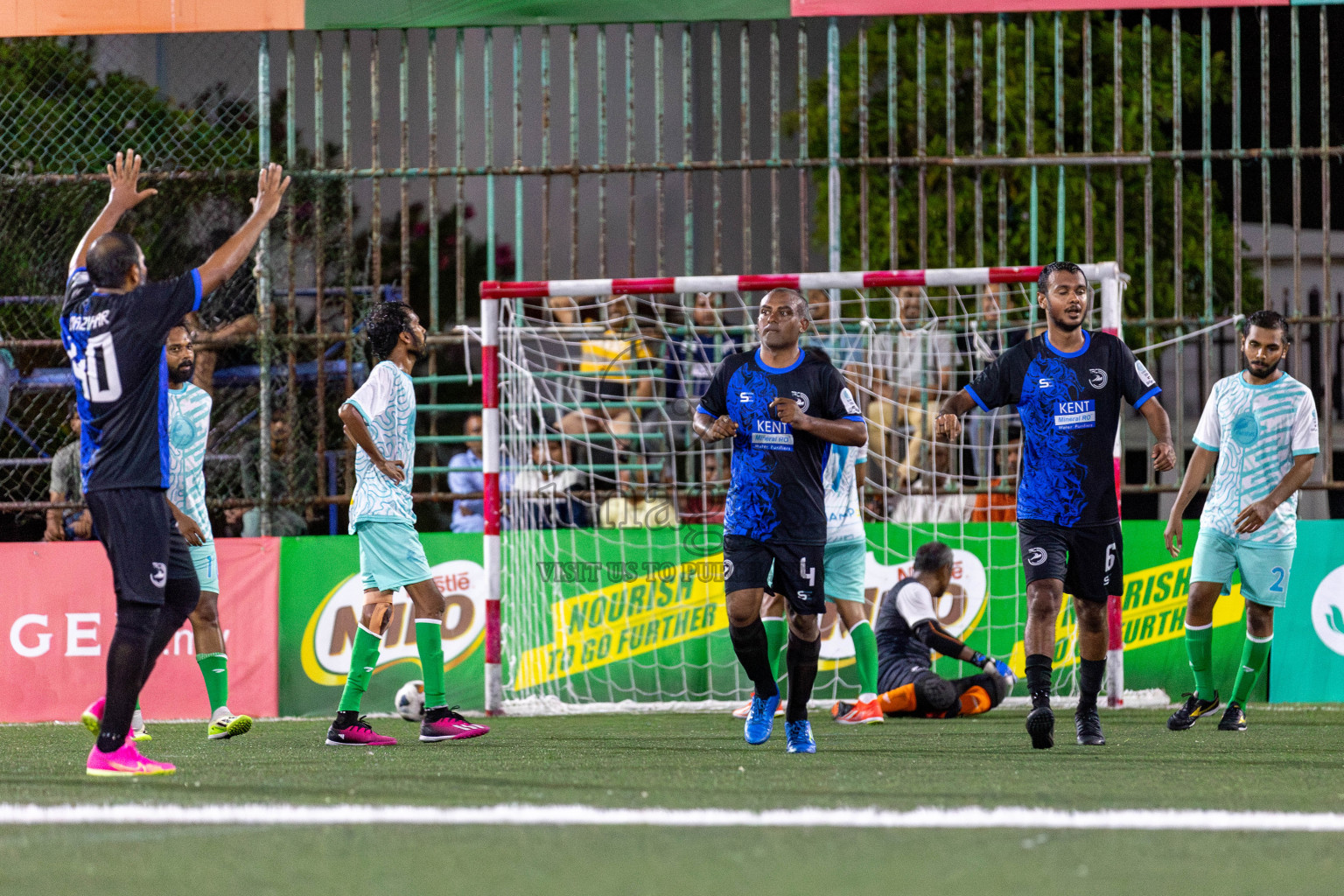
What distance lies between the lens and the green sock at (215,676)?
728cm

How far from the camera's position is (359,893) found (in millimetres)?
2850

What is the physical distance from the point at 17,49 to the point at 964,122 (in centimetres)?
1325

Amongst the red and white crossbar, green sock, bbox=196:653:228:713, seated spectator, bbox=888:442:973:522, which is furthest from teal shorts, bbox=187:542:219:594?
seated spectator, bbox=888:442:973:522

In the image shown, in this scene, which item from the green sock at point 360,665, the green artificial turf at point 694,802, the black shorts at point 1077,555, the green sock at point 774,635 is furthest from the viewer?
the green sock at point 774,635

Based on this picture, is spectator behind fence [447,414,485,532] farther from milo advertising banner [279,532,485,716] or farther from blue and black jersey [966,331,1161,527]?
blue and black jersey [966,331,1161,527]

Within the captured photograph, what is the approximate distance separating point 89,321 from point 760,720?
3.20m

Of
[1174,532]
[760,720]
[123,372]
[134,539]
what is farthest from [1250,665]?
[123,372]

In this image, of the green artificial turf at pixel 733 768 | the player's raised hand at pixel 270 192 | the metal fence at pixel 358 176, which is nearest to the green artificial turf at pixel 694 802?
the green artificial turf at pixel 733 768

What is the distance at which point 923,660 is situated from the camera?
27.9 feet

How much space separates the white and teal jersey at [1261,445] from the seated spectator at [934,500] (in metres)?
2.49

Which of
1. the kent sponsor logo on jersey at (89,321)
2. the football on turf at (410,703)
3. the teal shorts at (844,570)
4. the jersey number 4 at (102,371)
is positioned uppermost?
the kent sponsor logo on jersey at (89,321)

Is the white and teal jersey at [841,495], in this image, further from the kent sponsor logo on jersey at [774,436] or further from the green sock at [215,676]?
→ the green sock at [215,676]

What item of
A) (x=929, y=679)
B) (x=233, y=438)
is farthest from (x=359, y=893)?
(x=233, y=438)

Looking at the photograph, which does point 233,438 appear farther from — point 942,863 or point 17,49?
point 942,863
